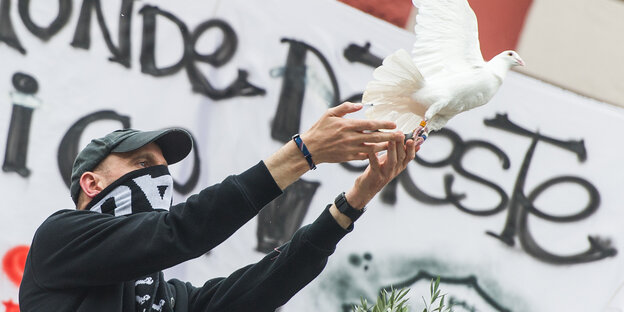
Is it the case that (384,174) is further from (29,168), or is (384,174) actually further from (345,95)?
(29,168)

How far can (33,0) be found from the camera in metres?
2.55

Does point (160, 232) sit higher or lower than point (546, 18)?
lower

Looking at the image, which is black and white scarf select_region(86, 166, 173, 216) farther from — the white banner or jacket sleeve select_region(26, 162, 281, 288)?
the white banner

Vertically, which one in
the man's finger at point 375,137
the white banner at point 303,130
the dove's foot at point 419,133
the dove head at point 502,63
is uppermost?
the dove head at point 502,63

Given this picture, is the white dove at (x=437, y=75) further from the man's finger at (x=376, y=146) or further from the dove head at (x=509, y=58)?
the man's finger at (x=376, y=146)

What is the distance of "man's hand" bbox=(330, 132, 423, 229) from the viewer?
4.61 ft

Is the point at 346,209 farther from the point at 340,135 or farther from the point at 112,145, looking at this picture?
the point at 112,145

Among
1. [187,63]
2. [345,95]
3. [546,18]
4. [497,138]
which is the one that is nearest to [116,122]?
[187,63]

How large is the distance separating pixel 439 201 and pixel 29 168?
1419 millimetres

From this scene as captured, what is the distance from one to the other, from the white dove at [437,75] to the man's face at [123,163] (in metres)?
0.47

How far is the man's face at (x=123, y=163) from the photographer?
4.99ft

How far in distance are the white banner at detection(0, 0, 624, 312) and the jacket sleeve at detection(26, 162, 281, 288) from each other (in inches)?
46.1

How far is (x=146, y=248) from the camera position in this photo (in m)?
1.30

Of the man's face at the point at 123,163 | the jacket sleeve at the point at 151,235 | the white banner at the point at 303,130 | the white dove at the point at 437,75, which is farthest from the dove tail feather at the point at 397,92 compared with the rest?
the white banner at the point at 303,130
